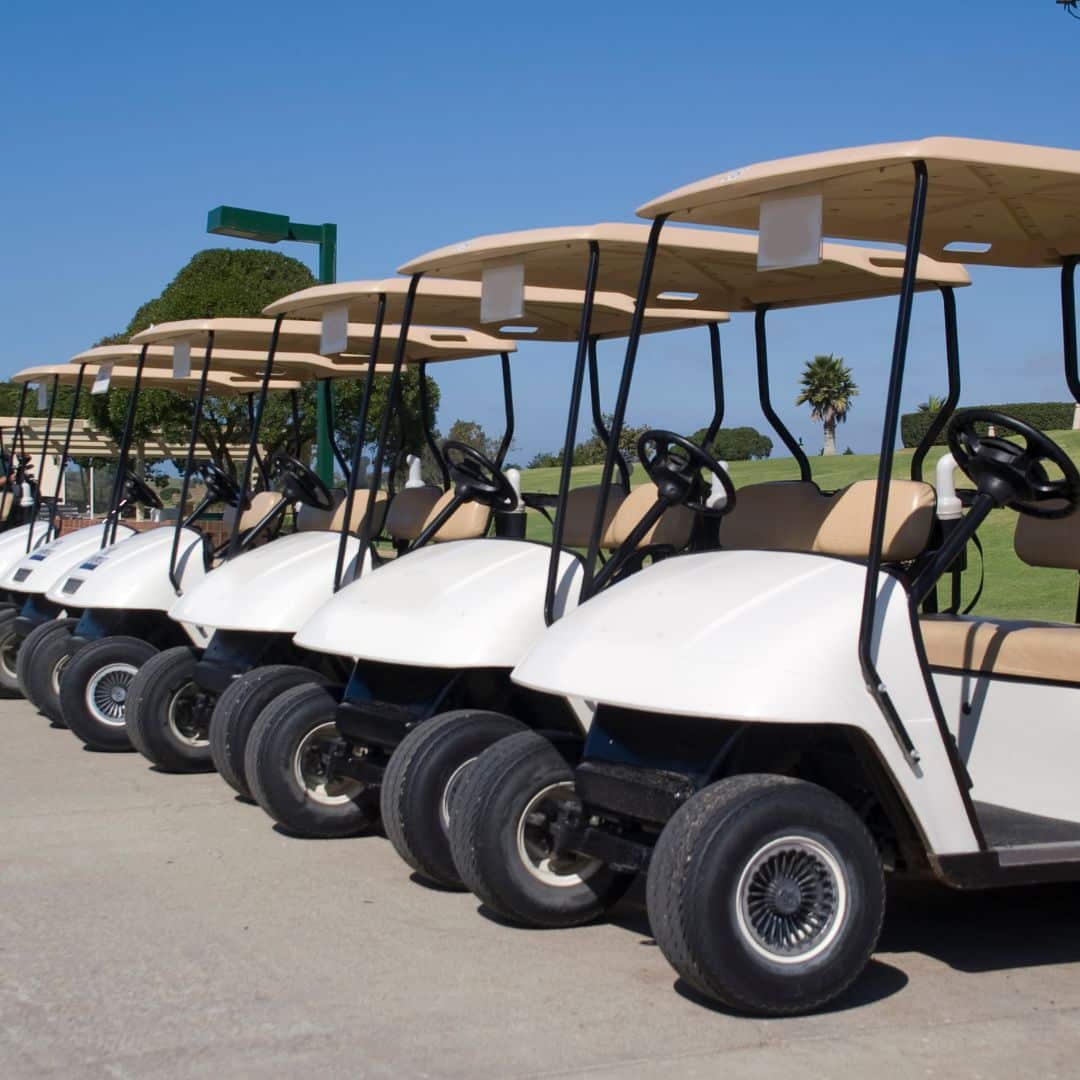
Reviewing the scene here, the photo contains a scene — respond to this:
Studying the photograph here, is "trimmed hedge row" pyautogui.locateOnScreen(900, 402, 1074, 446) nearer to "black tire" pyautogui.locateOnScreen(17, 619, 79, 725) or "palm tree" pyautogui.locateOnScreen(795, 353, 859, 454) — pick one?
"palm tree" pyautogui.locateOnScreen(795, 353, 859, 454)

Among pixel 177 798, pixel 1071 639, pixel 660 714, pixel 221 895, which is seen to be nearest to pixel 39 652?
pixel 177 798

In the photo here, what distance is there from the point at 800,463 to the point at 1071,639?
235 centimetres

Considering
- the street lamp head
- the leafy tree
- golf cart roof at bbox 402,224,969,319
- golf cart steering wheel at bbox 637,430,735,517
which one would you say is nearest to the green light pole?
the street lamp head

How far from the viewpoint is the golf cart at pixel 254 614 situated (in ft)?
23.1

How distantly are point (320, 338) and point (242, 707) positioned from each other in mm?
2675

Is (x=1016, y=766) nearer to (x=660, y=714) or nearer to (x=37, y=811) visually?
(x=660, y=714)

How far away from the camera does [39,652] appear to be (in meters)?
9.42

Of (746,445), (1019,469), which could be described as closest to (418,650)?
(1019,469)

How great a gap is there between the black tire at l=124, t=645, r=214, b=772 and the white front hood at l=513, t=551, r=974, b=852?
3.43 m

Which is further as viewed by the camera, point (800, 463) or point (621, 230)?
point (800, 463)

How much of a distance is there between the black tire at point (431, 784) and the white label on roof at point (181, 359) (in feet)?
14.3

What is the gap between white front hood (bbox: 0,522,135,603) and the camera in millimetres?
10266

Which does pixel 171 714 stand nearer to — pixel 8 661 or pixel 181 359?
pixel 181 359

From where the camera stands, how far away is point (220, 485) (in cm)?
1007
